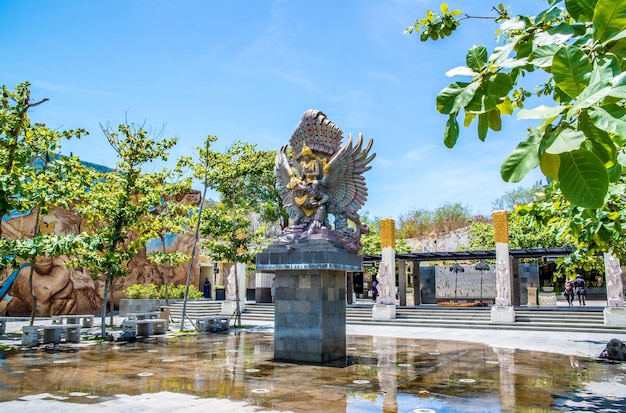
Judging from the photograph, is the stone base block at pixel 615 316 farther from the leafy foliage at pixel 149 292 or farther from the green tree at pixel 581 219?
the leafy foliage at pixel 149 292

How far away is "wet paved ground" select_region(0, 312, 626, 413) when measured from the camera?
6.03 m

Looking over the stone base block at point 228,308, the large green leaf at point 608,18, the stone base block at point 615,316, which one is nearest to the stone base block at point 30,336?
the stone base block at point 228,308

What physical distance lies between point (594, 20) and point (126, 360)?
10.0 meters

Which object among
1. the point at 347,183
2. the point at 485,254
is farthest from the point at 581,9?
the point at 485,254

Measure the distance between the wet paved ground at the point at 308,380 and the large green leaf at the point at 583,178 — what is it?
4.70 meters

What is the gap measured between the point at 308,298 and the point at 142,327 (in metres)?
7.89

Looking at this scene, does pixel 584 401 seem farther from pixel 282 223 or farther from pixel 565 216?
pixel 282 223

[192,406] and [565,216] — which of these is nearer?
[192,406]

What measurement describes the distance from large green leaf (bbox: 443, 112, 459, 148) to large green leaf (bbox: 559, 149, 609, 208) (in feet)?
2.45

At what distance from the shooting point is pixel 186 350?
11383mm

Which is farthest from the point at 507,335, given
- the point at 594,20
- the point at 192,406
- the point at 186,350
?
the point at 594,20

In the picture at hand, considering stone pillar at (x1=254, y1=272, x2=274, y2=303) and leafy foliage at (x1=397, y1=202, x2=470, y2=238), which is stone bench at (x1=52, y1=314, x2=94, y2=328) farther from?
leafy foliage at (x1=397, y1=202, x2=470, y2=238)

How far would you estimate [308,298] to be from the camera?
→ 360 inches

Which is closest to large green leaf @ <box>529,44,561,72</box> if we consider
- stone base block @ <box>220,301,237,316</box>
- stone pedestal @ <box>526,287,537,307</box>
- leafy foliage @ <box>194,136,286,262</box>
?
leafy foliage @ <box>194,136,286,262</box>
